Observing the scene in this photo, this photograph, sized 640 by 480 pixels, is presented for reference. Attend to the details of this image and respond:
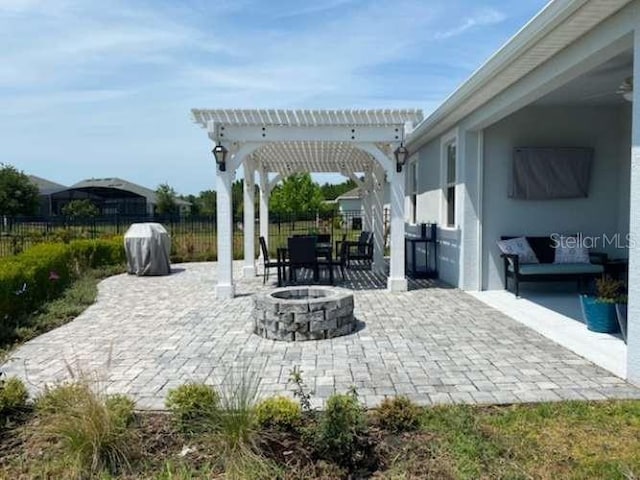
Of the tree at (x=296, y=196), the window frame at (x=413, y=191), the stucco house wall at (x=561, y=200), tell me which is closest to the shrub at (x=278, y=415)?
the stucco house wall at (x=561, y=200)

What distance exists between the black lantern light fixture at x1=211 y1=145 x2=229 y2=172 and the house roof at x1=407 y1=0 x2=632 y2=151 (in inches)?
142

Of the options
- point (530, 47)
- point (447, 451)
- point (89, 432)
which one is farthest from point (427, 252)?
point (89, 432)

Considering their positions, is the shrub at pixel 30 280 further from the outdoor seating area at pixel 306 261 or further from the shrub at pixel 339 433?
the shrub at pixel 339 433

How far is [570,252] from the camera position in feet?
25.0

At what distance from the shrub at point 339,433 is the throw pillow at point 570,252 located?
241 inches

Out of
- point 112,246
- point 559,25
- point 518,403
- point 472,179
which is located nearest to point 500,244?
point 472,179

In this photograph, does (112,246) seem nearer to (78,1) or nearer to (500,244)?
(78,1)

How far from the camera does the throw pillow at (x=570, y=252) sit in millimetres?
7578

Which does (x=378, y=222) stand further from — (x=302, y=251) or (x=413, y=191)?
(x=302, y=251)

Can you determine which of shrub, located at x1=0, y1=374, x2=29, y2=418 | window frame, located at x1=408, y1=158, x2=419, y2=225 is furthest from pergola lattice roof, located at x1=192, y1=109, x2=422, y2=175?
shrub, located at x1=0, y1=374, x2=29, y2=418

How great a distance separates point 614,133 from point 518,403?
6.33 m

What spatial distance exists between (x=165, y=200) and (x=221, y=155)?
30714 mm

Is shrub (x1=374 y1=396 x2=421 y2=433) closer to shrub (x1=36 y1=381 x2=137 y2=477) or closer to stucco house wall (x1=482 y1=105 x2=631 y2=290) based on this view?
shrub (x1=36 y1=381 x2=137 y2=477)

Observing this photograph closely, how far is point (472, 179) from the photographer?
806 centimetres
